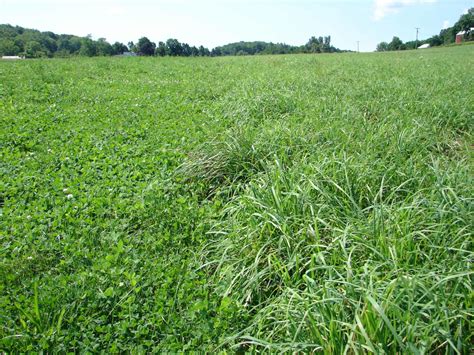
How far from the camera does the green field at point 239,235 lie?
76.2 inches

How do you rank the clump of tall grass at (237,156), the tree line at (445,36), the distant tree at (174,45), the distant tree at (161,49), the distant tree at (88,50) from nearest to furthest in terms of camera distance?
the clump of tall grass at (237,156)
the distant tree at (88,50)
the distant tree at (161,49)
the distant tree at (174,45)
the tree line at (445,36)

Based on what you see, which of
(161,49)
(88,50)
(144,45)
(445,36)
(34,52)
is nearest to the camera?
(34,52)

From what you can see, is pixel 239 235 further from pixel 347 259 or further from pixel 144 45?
pixel 144 45

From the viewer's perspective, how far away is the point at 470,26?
80188 millimetres

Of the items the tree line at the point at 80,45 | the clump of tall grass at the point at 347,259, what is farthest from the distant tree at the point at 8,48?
the clump of tall grass at the point at 347,259

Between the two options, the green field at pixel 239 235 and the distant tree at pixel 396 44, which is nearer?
the green field at pixel 239 235

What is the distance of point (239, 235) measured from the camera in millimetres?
2832

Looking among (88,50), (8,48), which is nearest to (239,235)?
(8,48)

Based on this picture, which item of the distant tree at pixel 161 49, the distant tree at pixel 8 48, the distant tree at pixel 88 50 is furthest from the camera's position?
the distant tree at pixel 161 49

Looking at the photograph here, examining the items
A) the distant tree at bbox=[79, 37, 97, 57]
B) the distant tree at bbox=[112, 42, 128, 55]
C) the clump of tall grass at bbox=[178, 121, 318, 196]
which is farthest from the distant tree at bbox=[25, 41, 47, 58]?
the clump of tall grass at bbox=[178, 121, 318, 196]

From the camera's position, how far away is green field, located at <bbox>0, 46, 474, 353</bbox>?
194 centimetres

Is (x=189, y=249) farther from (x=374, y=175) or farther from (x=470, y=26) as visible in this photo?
(x=470, y=26)

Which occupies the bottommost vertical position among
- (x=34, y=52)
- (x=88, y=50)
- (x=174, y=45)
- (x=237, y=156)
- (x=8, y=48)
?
(x=237, y=156)

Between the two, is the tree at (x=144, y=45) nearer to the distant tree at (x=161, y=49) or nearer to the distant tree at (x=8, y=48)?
the distant tree at (x=161, y=49)
